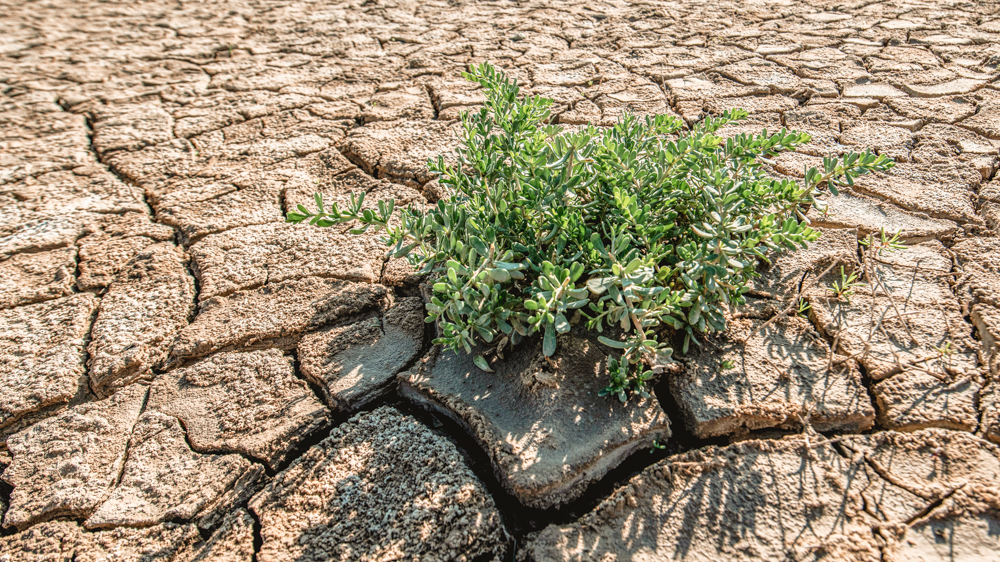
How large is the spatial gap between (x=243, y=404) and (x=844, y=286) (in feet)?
5.79

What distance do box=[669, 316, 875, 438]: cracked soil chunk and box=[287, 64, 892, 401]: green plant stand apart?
0.11 metres

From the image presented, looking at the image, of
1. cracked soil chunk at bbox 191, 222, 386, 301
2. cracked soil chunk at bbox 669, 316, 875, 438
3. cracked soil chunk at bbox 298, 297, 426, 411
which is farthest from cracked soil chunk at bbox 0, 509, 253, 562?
cracked soil chunk at bbox 669, 316, 875, 438

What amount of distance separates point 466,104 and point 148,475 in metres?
2.28

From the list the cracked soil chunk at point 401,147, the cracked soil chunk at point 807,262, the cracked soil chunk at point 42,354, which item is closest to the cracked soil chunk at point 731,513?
the cracked soil chunk at point 807,262

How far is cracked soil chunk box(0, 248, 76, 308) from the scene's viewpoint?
2074 mm

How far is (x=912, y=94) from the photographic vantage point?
2850 millimetres

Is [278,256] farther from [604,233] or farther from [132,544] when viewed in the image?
[604,233]

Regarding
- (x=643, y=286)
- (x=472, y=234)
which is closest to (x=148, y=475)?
(x=472, y=234)

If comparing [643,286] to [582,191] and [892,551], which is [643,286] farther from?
[892,551]

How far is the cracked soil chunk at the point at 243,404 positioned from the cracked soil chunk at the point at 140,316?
129mm

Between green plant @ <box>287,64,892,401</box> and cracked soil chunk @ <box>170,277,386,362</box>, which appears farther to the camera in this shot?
cracked soil chunk @ <box>170,277,386,362</box>

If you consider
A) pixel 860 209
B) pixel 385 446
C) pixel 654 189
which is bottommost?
pixel 385 446

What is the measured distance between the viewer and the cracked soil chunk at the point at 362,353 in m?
1.62

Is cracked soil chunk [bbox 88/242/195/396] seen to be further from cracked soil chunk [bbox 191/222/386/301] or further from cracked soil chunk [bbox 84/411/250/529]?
cracked soil chunk [bbox 84/411/250/529]
